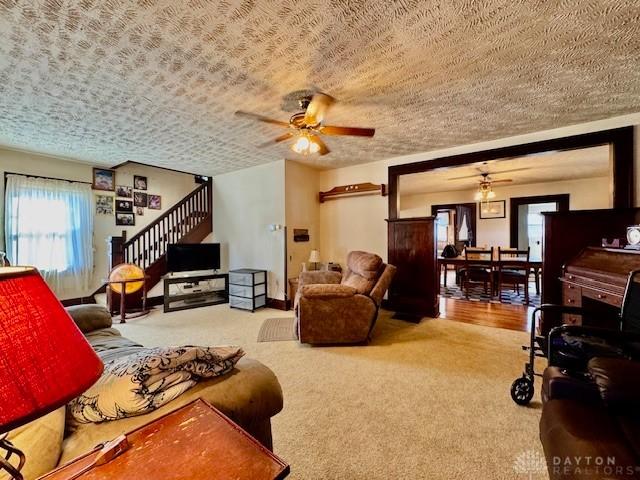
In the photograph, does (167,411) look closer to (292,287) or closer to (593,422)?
(593,422)

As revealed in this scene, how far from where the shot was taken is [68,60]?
2057 mm

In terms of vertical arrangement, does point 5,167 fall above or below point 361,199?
above

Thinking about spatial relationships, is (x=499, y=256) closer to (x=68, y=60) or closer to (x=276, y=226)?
(x=276, y=226)

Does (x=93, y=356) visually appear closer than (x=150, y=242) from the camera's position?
Yes

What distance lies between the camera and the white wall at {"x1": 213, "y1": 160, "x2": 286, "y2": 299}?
482cm

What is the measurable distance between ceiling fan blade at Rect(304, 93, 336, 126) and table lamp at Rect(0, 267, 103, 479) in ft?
7.23

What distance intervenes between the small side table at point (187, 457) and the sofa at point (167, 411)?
0.57 ft

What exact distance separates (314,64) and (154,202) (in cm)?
503

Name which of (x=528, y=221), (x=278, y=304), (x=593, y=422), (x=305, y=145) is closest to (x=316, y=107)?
(x=305, y=145)

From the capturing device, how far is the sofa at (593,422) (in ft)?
2.97

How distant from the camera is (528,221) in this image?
7266 millimetres

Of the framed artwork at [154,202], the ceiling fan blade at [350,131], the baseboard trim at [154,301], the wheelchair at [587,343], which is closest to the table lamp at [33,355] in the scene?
the wheelchair at [587,343]

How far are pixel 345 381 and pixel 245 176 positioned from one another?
4.07 m

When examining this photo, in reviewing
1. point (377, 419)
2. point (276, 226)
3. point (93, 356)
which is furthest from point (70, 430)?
point (276, 226)
